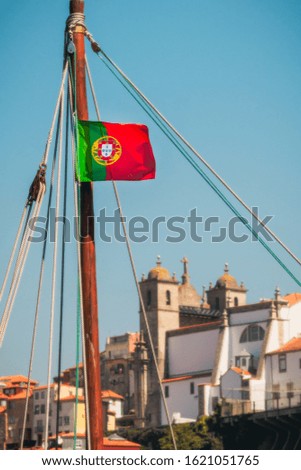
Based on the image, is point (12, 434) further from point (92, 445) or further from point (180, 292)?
point (92, 445)

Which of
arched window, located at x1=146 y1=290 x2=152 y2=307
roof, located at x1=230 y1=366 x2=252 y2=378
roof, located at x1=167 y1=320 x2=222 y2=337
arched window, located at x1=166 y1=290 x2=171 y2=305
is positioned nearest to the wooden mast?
roof, located at x1=230 y1=366 x2=252 y2=378

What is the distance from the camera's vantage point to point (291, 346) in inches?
3558

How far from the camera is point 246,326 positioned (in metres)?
97.4

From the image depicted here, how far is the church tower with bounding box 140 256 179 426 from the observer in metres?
106

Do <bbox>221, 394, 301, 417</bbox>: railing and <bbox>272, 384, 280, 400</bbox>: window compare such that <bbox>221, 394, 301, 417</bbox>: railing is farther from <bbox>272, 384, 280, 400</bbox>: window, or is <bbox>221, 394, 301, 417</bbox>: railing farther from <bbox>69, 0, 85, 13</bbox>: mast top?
<bbox>69, 0, 85, 13</bbox>: mast top

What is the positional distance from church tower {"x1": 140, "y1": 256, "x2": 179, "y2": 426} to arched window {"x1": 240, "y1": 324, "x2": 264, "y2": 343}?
34.5 feet

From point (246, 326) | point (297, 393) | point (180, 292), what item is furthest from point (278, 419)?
point (180, 292)

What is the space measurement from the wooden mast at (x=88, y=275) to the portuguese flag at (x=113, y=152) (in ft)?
0.79

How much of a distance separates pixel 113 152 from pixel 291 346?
74204 millimetres

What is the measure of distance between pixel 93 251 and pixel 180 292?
110m

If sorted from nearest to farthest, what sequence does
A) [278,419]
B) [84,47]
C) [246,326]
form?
[84,47]
[278,419]
[246,326]

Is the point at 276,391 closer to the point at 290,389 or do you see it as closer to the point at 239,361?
the point at 290,389

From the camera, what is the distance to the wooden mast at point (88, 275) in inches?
639
